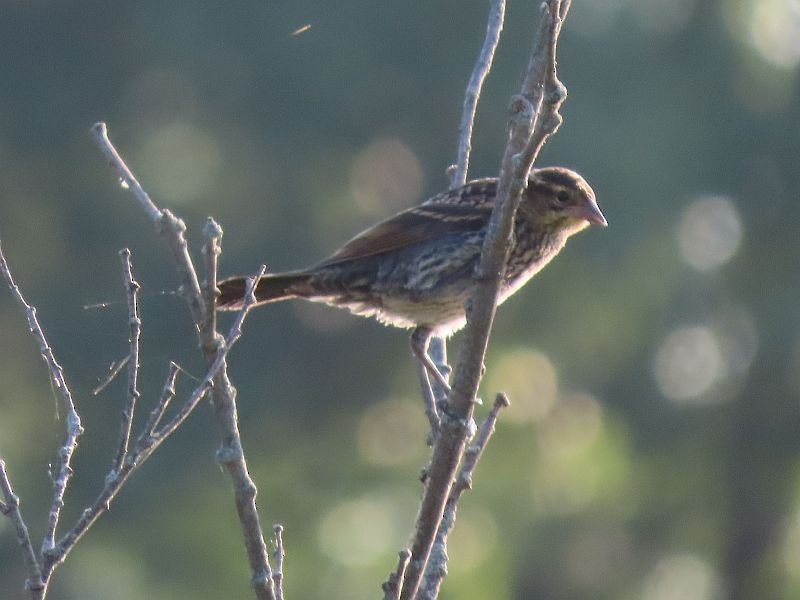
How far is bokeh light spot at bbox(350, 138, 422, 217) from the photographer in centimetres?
1152

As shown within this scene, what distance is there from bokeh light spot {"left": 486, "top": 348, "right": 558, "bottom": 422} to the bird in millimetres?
5258

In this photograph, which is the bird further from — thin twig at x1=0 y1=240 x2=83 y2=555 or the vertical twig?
thin twig at x1=0 y1=240 x2=83 y2=555

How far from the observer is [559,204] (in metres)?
4.69

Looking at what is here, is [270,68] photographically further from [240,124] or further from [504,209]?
[504,209]

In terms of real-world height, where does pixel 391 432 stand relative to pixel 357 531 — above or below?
above

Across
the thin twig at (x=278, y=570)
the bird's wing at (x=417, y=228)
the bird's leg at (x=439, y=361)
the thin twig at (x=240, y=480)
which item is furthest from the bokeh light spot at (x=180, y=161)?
the thin twig at (x=240, y=480)

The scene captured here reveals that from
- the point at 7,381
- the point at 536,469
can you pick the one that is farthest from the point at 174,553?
the point at 536,469

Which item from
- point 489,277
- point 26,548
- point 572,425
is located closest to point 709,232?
point 572,425

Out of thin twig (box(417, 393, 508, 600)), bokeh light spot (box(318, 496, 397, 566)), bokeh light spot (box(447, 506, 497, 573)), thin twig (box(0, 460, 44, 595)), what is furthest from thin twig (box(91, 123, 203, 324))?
bokeh light spot (box(447, 506, 497, 573))

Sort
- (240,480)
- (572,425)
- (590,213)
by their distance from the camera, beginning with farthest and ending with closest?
1. (572,425)
2. (590,213)
3. (240,480)

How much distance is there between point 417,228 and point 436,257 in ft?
0.62

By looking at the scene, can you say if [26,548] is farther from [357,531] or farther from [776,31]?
[776,31]

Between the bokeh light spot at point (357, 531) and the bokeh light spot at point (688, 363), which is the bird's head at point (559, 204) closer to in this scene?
the bokeh light spot at point (357, 531)

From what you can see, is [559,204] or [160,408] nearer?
[160,408]
